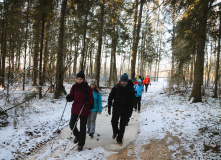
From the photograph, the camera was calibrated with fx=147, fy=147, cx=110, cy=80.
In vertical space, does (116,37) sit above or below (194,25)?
above

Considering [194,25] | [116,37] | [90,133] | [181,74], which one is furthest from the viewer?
[116,37]

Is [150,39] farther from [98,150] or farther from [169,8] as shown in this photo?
[98,150]

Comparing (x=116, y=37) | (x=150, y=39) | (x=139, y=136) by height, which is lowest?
(x=139, y=136)

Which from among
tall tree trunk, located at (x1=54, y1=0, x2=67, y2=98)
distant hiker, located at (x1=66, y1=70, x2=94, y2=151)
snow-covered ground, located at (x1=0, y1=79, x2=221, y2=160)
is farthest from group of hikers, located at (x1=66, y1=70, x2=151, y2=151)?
tall tree trunk, located at (x1=54, y1=0, x2=67, y2=98)

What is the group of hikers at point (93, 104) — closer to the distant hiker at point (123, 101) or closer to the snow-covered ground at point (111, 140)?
the distant hiker at point (123, 101)

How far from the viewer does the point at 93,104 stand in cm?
410

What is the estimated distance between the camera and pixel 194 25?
25.8 feet

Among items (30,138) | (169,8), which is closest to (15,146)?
(30,138)

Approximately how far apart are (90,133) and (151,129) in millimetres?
2365

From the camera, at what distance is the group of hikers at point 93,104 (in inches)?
155

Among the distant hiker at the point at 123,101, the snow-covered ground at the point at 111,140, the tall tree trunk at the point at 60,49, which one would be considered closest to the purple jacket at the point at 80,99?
the distant hiker at the point at 123,101

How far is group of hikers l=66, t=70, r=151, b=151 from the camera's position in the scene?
12.9ft

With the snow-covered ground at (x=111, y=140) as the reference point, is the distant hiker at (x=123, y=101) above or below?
above

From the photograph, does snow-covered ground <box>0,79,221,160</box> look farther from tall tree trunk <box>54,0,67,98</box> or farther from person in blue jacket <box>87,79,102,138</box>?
tall tree trunk <box>54,0,67,98</box>
